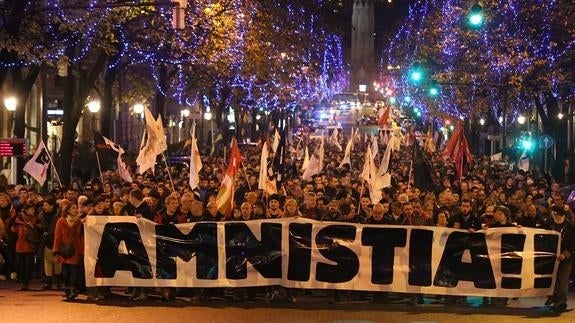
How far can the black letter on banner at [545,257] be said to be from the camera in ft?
44.3

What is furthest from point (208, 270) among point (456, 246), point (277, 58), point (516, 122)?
point (516, 122)

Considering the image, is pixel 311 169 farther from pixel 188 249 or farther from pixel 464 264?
pixel 464 264

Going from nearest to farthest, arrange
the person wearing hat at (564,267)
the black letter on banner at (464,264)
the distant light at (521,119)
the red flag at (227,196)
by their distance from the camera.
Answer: the person wearing hat at (564,267), the black letter on banner at (464,264), the red flag at (227,196), the distant light at (521,119)

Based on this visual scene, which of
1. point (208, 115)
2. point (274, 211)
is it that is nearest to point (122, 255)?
point (274, 211)

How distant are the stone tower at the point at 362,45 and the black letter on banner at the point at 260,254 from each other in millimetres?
106991

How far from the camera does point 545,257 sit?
13.5m

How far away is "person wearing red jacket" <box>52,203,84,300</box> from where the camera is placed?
13992 millimetres

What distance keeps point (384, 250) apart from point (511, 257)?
71.3 inches

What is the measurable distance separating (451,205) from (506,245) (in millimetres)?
2355

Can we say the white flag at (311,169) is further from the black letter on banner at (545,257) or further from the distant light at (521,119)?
the distant light at (521,119)

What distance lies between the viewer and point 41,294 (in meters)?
14.4

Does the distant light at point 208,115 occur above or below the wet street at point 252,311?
above

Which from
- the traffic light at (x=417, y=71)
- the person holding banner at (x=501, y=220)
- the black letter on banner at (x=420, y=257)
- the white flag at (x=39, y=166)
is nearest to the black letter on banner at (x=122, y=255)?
the black letter on banner at (x=420, y=257)

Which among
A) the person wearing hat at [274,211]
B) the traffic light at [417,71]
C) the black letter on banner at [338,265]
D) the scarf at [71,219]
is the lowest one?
the black letter on banner at [338,265]
